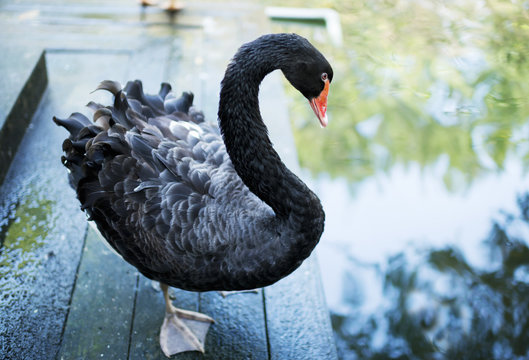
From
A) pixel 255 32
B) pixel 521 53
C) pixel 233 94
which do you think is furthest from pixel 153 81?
pixel 521 53

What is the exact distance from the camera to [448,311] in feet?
9.45

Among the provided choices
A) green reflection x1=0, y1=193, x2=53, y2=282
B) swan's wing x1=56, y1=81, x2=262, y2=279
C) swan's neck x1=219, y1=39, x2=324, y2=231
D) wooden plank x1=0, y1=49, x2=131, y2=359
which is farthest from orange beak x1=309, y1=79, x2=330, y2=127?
green reflection x1=0, y1=193, x2=53, y2=282

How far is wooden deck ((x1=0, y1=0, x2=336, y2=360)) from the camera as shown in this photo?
7.72 ft

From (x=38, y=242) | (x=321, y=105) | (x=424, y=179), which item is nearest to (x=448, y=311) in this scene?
(x=424, y=179)

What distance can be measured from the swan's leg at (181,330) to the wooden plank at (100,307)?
0.17 metres

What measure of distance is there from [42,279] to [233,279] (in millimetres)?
1054

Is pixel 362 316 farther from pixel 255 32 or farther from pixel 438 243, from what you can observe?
pixel 255 32

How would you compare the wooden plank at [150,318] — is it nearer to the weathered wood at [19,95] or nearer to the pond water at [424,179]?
the pond water at [424,179]

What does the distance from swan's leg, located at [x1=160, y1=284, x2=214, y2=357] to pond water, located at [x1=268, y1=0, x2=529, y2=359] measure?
76cm

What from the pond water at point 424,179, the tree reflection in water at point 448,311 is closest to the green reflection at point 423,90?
the pond water at point 424,179

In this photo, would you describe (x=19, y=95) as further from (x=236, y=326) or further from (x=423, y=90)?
(x=423, y=90)

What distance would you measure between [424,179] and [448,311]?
1.14m

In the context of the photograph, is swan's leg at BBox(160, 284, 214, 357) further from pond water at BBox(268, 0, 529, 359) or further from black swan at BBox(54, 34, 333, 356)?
pond water at BBox(268, 0, 529, 359)

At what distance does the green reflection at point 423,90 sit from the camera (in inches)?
155
